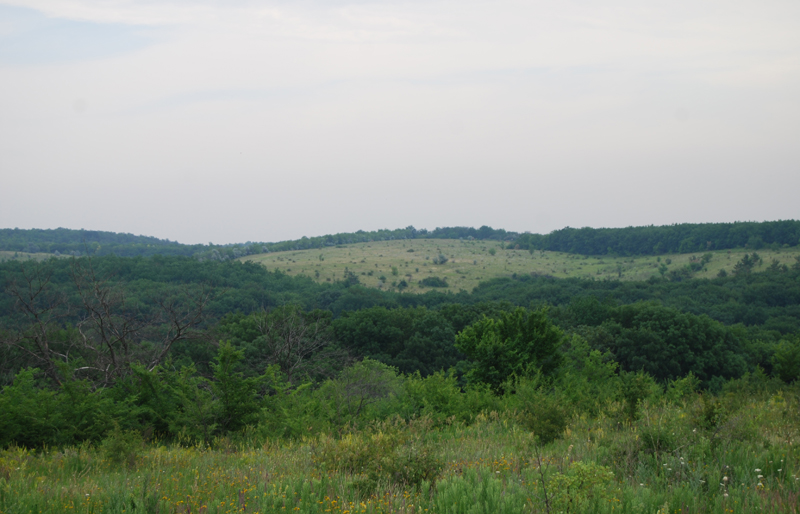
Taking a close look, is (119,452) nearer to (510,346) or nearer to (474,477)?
(474,477)

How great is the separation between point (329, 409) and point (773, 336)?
52163 mm

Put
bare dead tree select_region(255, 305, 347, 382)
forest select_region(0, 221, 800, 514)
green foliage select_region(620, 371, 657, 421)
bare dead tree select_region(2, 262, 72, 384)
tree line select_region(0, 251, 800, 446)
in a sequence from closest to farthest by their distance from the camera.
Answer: forest select_region(0, 221, 800, 514) < green foliage select_region(620, 371, 657, 421) < tree line select_region(0, 251, 800, 446) < bare dead tree select_region(2, 262, 72, 384) < bare dead tree select_region(255, 305, 347, 382)

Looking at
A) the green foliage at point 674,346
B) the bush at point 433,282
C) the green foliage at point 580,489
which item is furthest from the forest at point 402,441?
the bush at point 433,282

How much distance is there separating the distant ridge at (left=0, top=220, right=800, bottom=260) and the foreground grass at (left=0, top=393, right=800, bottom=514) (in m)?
105

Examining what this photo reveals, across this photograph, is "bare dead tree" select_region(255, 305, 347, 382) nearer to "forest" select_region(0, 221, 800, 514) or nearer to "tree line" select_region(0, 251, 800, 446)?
"tree line" select_region(0, 251, 800, 446)

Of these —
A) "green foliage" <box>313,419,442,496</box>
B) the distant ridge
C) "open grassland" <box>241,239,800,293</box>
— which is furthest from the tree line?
the distant ridge

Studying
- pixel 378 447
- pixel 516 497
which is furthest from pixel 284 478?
pixel 516 497

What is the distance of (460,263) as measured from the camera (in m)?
111

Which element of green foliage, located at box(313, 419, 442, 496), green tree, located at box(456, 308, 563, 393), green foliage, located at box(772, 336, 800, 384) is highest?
green foliage, located at box(313, 419, 442, 496)

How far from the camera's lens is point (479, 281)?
95688mm

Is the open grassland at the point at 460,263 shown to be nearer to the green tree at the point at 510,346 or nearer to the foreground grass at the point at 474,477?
the green tree at the point at 510,346

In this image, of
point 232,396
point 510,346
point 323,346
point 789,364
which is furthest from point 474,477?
point 323,346

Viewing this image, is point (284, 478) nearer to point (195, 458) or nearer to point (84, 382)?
point (195, 458)

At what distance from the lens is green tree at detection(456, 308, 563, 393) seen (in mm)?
22844
